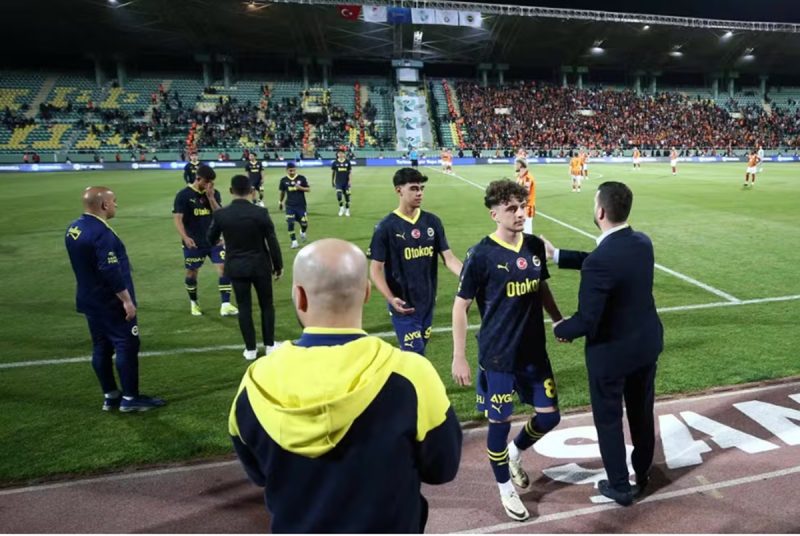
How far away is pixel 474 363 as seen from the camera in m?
6.73

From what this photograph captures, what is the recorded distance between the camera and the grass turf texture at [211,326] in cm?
520

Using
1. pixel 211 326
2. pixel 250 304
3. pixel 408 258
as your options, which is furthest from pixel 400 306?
pixel 211 326

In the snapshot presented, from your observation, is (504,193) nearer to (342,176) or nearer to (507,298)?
(507,298)

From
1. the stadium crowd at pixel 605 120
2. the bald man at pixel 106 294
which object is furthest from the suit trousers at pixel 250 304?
the stadium crowd at pixel 605 120

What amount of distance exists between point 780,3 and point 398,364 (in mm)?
82853

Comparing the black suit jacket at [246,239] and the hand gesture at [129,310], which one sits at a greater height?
the black suit jacket at [246,239]

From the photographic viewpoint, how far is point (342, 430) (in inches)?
67.1

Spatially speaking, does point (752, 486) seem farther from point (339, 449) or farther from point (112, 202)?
point (112, 202)

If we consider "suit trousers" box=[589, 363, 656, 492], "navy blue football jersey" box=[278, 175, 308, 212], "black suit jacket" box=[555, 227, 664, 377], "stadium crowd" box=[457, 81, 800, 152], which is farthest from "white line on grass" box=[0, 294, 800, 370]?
"stadium crowd" box=[457, 81, 800, 152]

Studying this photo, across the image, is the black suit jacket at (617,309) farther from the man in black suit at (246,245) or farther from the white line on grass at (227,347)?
the man in black suit at (246,245)

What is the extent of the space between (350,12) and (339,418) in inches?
2057

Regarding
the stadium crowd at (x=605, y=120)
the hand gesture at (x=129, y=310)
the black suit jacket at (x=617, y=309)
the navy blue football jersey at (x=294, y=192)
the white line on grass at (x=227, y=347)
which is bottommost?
the white line on grass at (x=227, y=347)

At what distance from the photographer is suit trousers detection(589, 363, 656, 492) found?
373 centimetres

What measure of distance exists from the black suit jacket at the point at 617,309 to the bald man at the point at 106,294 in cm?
422
